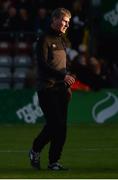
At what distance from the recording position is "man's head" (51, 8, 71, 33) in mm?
11992

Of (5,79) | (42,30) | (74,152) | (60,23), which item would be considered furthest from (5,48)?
(60,23)

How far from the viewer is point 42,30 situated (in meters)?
22.8

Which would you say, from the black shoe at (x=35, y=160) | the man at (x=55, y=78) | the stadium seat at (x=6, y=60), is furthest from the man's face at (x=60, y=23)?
the stadium seat at (x=6, y=60)

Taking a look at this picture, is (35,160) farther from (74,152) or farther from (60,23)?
(74,152)

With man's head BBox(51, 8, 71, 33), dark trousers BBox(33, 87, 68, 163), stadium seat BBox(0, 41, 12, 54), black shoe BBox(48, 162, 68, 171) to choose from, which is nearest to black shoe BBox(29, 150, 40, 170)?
black shoe BBox(48, 162, 68, 171)

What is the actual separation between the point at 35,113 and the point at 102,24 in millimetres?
4357

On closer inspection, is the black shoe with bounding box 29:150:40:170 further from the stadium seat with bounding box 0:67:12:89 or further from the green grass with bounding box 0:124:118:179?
the stadium seat with bounding box 0:67:12:89

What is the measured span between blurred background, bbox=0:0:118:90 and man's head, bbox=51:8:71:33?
10521 millimetres

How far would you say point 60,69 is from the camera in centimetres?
1213

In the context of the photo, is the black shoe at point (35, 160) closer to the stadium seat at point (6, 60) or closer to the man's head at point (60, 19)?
the man's head at point (60, 19)

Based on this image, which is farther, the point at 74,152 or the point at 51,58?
the point at 74,152

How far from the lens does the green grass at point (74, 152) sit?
39.3ft

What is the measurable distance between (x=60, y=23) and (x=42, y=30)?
35.4 feet

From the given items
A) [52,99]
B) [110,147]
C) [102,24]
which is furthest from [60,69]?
[102,24]
